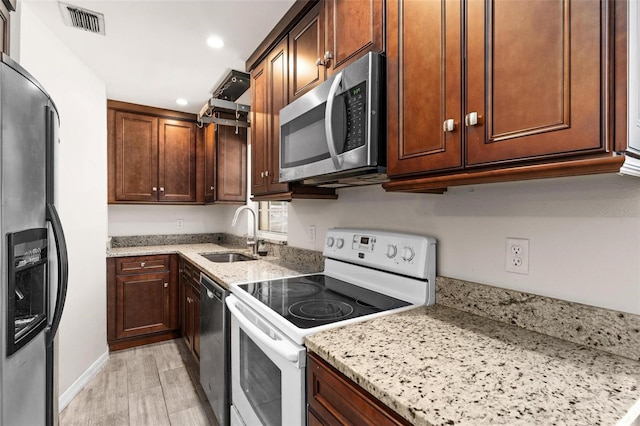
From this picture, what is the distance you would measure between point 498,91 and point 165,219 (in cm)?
375

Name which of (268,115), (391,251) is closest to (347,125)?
(391,251)

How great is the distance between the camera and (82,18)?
1.83 meters

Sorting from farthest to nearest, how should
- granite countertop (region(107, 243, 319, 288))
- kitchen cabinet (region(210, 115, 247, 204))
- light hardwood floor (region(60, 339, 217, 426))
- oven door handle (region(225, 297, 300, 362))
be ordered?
1. kitchen cabinet (region(210, 115, 247, 204))
2. light hardwood floor (region(60, 339, 217, 426))
3. granite countertop (region(107, 243, 319, 288))
4. oven door handle (region(225, 297, 300, 362))

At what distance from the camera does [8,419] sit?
0.89m

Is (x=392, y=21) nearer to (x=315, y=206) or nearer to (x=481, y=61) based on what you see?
(x=481, y=61)

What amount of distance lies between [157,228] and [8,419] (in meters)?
3.03

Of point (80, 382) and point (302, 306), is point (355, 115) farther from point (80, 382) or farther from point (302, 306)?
point (80, 382)

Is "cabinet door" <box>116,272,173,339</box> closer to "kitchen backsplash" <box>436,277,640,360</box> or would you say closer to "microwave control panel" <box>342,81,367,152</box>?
"microwave control panel" <box>342,81,367,152</box>

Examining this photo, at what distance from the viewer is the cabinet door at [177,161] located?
134 inches

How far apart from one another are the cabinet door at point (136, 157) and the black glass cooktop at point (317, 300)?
2284 mm

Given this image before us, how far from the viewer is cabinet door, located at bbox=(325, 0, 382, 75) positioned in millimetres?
1198

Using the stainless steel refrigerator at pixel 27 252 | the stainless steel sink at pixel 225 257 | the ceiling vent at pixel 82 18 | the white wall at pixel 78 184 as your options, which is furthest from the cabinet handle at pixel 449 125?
the stainless steel sink at pixel 225 257

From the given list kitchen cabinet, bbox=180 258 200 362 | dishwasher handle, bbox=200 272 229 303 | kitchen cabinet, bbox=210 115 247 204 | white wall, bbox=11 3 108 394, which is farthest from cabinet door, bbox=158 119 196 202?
dishwasher handle, bbox=200 272 229 303

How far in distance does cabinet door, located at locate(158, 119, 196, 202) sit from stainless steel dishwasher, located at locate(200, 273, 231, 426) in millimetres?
1640
